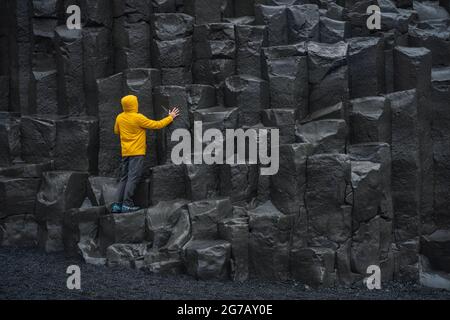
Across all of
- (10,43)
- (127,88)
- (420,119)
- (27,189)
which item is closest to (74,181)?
(27,189)

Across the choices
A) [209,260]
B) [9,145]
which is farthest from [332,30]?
[9,145]

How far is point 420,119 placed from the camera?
36.4 ft

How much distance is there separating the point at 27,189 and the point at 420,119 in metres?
7.63

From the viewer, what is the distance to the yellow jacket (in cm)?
1031

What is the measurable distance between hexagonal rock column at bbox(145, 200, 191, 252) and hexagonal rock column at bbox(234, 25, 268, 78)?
2922mm

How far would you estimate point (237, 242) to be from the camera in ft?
31.9

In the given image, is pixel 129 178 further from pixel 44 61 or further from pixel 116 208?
pixel 44 61

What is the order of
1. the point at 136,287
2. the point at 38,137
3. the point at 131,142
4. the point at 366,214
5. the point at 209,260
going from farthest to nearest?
the point at 38,137 → the point at 131,142 → the point at 366,214 → the point at 209,260 → the point at 136,287

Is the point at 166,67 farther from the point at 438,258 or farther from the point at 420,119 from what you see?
the point at 438,258

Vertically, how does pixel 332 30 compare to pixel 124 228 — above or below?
above

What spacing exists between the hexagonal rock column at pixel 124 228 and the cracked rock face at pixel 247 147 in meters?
0.03

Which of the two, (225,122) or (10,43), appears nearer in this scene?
(225,122)

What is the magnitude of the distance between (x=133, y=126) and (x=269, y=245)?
3125mm

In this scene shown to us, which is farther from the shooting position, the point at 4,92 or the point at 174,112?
the point at 4,92
